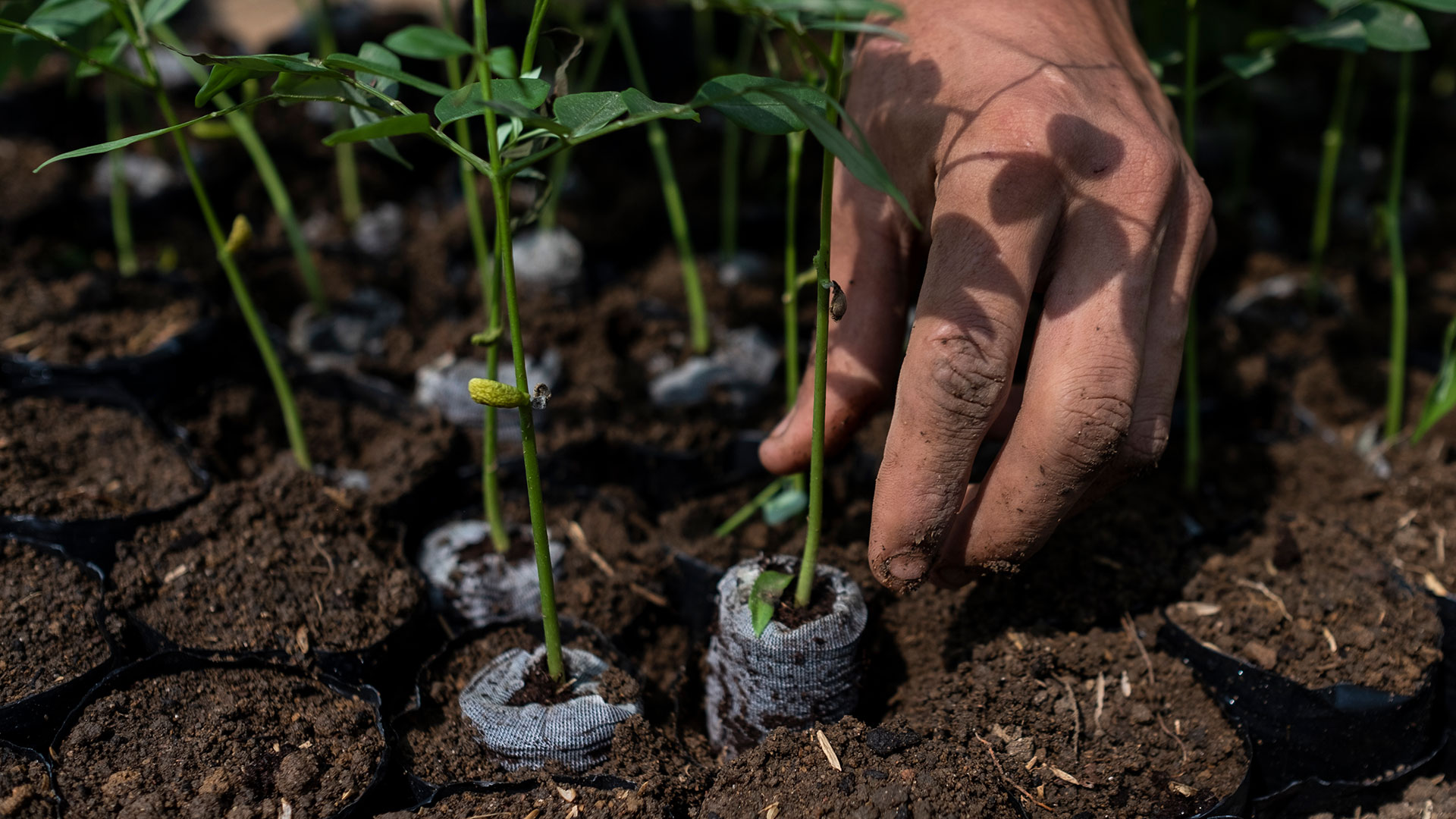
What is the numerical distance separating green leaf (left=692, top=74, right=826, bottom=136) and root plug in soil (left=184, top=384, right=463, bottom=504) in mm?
941

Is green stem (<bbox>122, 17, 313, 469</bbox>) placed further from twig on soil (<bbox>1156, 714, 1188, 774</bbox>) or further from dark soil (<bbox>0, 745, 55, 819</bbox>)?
twig on soil (<bbox>1156, 714, 1188, 774</bbox>)

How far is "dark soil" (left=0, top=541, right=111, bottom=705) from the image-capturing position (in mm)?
1069

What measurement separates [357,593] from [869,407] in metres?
0.73

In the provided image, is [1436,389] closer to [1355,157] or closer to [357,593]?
[357,593]

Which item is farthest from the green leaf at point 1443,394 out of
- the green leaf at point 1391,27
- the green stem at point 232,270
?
the green stem at point 232,270

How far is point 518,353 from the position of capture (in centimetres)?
92

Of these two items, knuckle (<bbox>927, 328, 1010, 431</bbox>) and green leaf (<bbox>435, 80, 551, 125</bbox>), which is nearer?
green leaf (<bbox>435, 80, 551, 125</bbox>)

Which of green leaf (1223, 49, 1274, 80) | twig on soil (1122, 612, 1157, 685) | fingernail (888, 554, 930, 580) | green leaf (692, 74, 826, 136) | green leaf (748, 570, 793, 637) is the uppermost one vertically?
green leaf (692, 74, 826, 136)

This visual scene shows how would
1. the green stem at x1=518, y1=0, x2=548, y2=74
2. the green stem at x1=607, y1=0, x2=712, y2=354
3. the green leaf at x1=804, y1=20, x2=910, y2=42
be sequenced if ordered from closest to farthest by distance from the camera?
the green leaf at x1=804, y1=20, x2=910, y2=42 → the green stem at x1=518, y1=0, x2=548, y2=74 → the green stem at x1=607, y1=0, x2=712, y2=354

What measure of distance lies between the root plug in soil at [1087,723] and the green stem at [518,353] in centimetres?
43

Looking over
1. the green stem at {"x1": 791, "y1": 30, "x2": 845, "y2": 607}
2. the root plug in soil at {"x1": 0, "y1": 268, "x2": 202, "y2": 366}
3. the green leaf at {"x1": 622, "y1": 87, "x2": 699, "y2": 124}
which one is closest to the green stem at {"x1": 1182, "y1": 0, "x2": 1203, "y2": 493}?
the green stem at {"x1": 791, "y1": 30, "x2": 845, "y2": 607}

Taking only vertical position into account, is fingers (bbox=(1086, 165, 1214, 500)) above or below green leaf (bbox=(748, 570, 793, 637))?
above

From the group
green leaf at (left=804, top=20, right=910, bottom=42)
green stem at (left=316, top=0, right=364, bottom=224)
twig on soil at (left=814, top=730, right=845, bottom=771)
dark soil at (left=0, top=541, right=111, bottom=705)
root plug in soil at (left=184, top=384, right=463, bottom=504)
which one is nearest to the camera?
green leaf at (left=804, top=20, right=910, bottom=42)

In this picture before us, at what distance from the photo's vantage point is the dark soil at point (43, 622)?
1069 mm
